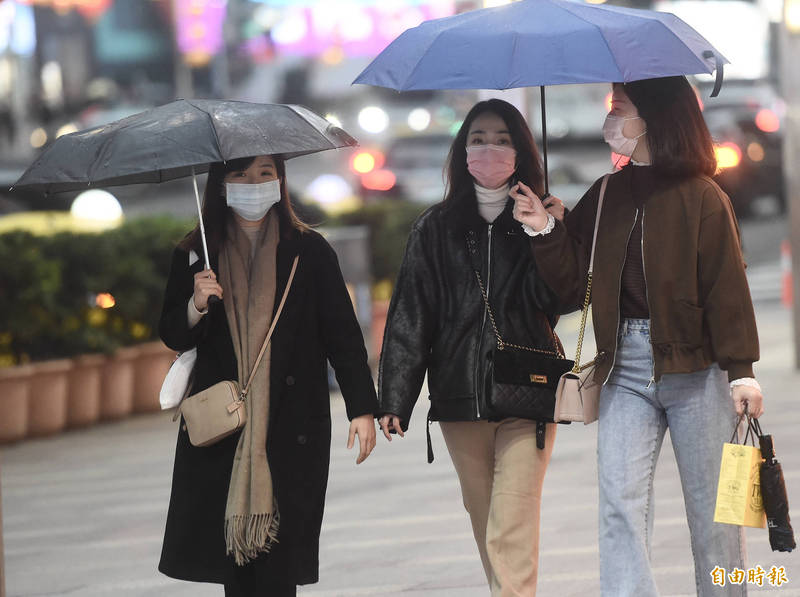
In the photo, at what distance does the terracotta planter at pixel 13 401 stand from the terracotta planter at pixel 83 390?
47 cm

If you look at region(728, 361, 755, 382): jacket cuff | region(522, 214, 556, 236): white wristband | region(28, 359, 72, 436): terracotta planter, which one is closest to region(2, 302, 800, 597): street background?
region(28, 359, 72, 436): terracotta planter

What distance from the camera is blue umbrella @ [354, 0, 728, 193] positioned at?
473 cm

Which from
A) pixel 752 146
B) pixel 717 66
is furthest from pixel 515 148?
pixel 752 146

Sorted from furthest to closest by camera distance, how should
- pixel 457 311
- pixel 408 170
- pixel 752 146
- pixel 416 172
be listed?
pixel 408 170
pixel 416 172
pixel 752 146
pixel 457 311

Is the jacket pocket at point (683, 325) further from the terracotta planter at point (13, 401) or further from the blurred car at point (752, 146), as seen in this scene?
the blurred car at point (752, 146)

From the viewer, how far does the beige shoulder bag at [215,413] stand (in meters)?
4.82

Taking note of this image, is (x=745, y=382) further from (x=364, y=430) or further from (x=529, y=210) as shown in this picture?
(x=364, y=430)

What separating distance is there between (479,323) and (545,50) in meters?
0.93

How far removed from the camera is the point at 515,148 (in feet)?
17.2

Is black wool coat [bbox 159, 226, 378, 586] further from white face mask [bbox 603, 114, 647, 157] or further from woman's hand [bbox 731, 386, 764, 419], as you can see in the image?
woman's hand [bbox 731, 386, 764, 419]

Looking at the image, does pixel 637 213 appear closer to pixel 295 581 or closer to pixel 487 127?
pixel 487 127

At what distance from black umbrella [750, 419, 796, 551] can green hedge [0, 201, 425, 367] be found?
7.05 meters

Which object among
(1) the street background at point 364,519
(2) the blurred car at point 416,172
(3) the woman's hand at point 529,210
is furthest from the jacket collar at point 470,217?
(2) the blurred car at point 416,172

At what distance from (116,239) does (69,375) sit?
3.69 feet
